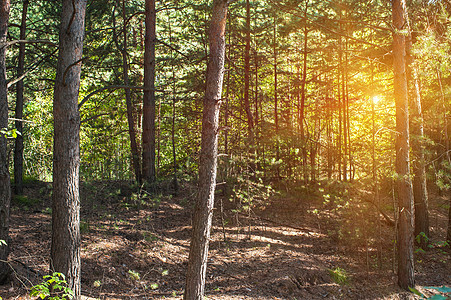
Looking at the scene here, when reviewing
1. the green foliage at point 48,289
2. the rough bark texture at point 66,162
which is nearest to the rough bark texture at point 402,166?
the rough bark texture at point 66,162

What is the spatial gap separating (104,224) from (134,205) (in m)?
1.65

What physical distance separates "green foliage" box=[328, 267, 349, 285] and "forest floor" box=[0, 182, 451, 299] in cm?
2

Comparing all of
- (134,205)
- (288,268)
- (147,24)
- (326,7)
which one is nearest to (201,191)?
(288,268)

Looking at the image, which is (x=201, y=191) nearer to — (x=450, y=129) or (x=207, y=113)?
(x=207, y=113)

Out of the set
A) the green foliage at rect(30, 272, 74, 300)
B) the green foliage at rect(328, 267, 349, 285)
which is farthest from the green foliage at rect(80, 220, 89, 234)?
the green foliage at rect(328, 267, 349, 285)

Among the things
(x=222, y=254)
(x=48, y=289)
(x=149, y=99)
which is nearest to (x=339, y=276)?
(x=222, y=254)

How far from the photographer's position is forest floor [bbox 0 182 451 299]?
21.7ft

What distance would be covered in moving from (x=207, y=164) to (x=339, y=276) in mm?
5190

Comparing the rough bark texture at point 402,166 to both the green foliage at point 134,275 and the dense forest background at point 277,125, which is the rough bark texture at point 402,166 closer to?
the dense forest background at point 277,125

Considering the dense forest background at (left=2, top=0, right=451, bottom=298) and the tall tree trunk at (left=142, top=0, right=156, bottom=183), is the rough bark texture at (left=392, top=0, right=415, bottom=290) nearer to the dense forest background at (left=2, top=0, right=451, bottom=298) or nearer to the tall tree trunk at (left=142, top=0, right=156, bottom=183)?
the dense forest background at (left=2, top=0, right=451, bottom=298)

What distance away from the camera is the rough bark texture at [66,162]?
183 inches

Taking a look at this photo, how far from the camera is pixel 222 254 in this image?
8703 mm

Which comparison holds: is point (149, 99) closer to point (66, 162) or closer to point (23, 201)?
point (23, 201)

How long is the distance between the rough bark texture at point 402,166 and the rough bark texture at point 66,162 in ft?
22.0
